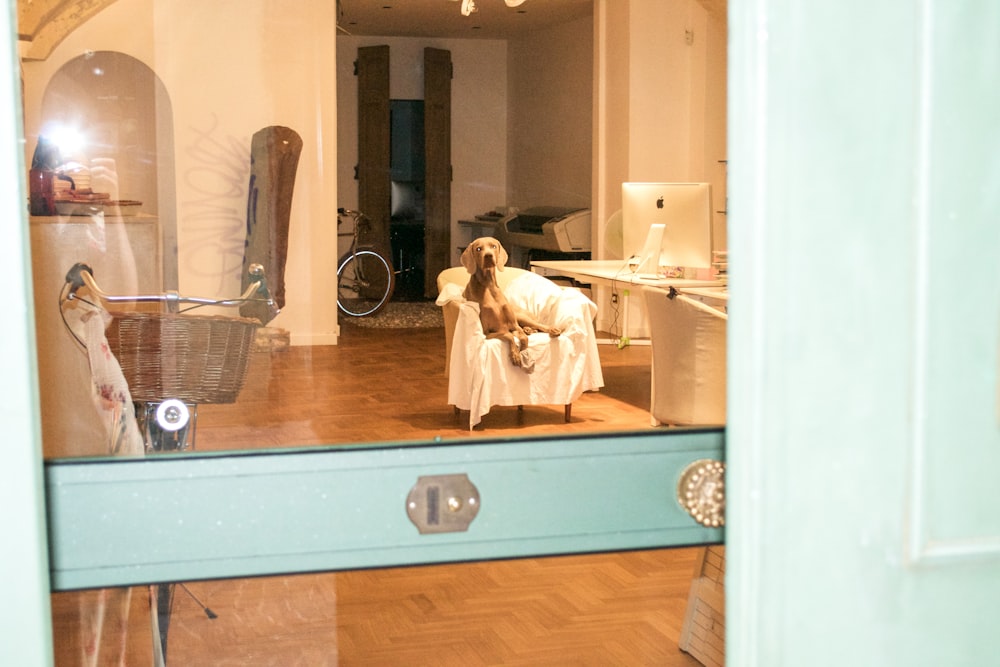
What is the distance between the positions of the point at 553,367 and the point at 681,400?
0.46 m

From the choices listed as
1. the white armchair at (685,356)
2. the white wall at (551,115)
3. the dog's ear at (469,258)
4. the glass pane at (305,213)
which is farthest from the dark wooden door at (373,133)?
the white armchair at (685,356)

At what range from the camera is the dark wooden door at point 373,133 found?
1.59 meters

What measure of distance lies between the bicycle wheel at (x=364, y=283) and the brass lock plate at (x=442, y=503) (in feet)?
2.42

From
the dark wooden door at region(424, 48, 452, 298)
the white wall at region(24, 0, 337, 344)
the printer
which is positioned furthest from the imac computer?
the white wall at region(24, 0, 337, 344)

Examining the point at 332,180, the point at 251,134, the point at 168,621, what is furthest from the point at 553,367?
the point at 168,621

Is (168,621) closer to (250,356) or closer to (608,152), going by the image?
(250,356)

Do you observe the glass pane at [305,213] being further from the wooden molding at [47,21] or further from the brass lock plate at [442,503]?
the brass lock plate at [442,503]

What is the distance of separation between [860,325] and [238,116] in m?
1.30

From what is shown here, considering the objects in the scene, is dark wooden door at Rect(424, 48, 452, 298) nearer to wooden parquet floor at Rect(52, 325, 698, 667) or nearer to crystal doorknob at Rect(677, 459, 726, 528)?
wooden parquet floor at Rect(52, 325, 698, 667)

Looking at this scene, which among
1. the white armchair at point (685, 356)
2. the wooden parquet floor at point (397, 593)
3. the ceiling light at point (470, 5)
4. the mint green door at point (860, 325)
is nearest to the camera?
the mint green door at point (860, 325)

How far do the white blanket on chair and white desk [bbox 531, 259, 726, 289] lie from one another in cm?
3

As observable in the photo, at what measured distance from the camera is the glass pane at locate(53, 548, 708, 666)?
1778 millimetres

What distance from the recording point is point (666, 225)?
1876mm

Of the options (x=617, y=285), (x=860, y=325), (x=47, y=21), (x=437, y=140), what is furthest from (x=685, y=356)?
(x=47, y=21)
